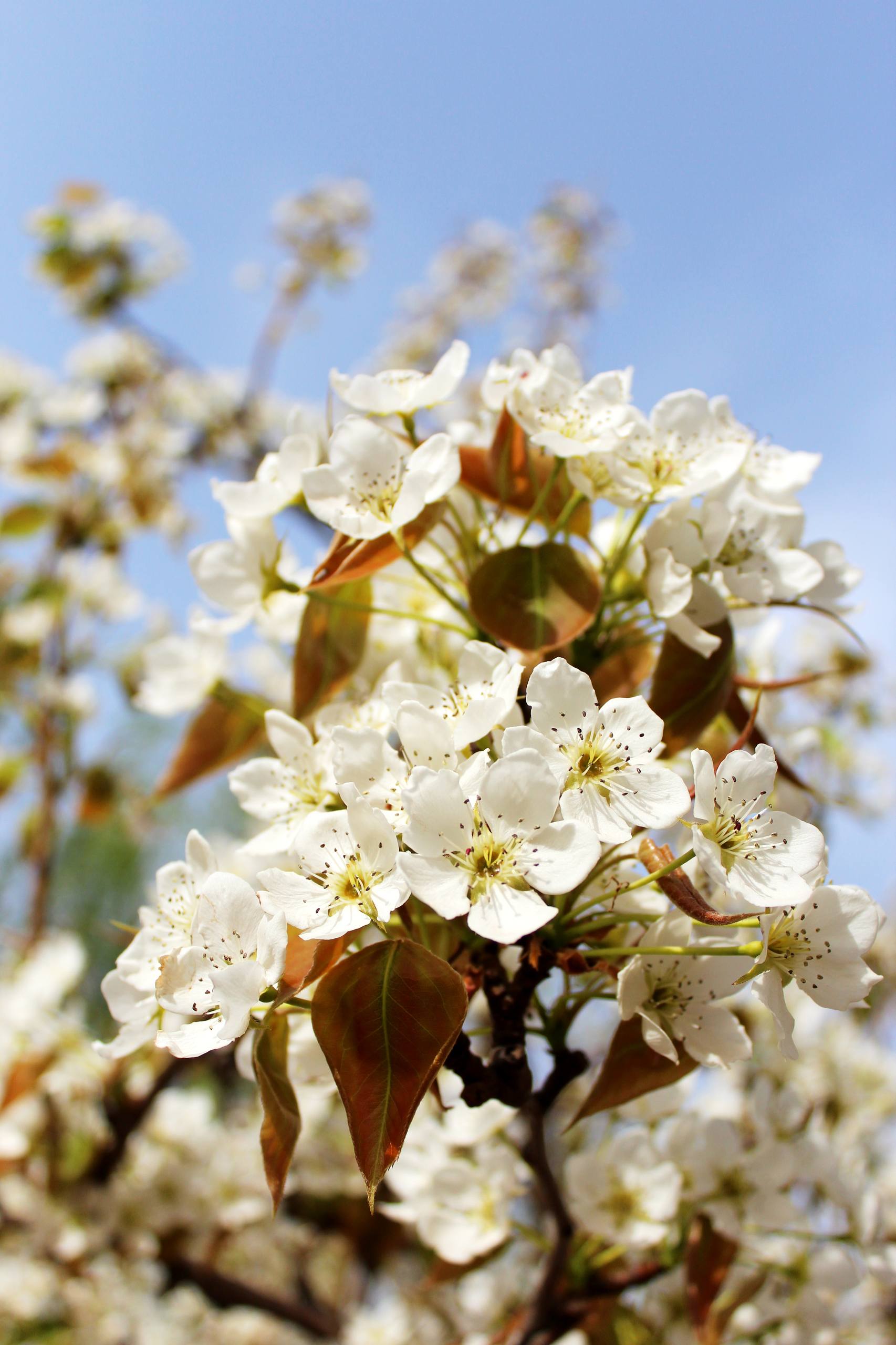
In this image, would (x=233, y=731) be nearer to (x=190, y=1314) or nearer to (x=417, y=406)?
(x=417, y=406)

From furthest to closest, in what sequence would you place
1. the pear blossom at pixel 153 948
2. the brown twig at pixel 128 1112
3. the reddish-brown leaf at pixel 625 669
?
the brown twig at pixel 128 1112 → the reddish-brown leaf at pixel 625 669 → the pear blossom at pixel 153 948

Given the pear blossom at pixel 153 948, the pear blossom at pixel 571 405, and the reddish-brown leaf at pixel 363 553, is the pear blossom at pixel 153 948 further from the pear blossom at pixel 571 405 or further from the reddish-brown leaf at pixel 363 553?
the pear blossom at pixel 571 405

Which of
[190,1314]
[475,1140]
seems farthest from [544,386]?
[190,1314]

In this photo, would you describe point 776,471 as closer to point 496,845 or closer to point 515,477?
point 515,477

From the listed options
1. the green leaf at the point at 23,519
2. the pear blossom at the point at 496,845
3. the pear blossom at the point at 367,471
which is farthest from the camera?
the green leaf at the point at 23,519

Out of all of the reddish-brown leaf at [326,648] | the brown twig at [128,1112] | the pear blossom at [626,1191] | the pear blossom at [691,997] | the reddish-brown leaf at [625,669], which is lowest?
the brown twig at [128,1112]

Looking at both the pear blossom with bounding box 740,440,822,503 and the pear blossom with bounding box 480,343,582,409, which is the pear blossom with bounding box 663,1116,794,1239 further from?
the pear blossom with bounding box 480,343,582,409

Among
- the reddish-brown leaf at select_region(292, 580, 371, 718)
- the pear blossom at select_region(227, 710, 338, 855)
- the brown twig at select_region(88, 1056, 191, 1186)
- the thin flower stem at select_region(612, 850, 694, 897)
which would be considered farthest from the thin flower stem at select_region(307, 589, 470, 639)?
the brown twig at select_region(88, 1056, 191, 1186)

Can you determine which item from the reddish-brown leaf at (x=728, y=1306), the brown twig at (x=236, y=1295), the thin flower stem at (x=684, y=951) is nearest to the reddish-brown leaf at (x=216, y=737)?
the thin flower stem at (x=684, y=951)

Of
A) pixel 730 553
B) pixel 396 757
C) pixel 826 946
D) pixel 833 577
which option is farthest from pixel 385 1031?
pixel 833 577
